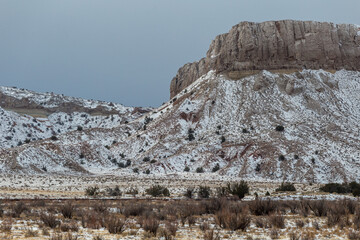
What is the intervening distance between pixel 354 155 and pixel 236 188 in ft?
102

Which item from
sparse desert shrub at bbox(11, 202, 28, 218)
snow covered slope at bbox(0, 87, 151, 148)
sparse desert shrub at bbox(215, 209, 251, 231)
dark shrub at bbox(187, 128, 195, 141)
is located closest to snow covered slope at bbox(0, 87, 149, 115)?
snow covered slope at bbox(0, 87, 151, 148)

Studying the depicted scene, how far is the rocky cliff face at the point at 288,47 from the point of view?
228ft

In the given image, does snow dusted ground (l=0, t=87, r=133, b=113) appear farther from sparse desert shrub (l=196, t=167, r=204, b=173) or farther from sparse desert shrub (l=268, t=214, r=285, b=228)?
sparse desert shrub (l=268, t=214, r=285, b=228)

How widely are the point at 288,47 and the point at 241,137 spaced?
26543mm

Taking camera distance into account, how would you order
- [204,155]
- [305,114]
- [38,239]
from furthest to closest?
[305,114]
[204,155]
[38,239]

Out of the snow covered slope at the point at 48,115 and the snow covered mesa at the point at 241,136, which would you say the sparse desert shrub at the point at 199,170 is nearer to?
the snow covered mesa at the point at 241,136

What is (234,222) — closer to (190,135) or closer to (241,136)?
(241,136)

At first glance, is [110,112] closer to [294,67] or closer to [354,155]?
[294,67]

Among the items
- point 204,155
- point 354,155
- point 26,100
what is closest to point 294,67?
point 354,155

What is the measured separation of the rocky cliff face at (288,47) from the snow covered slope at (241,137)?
8.96ft

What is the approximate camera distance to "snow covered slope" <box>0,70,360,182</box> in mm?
46500

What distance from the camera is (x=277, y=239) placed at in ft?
31.1

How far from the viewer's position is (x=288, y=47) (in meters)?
70.0

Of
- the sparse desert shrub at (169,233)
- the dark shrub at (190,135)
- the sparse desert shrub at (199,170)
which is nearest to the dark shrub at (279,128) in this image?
→ the dark shrub at (190,135)
